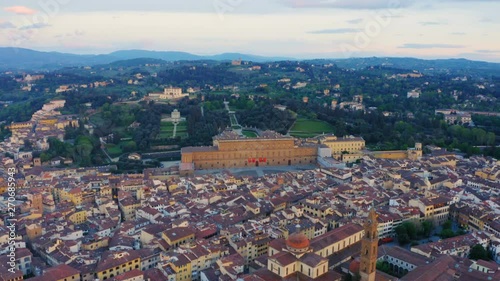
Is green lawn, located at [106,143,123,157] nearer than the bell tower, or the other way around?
the bell tower

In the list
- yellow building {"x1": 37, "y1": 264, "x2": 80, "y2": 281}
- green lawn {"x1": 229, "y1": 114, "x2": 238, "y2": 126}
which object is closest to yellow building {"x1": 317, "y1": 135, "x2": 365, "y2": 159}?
green lawn {"x1": 229, "y1": 114, "x2": 238, "y2": 126}

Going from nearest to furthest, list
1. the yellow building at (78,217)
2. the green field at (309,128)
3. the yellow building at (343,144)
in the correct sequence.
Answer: the yellow building at (78,217) → the yellow building at (343,144) → the green field at (309,128)

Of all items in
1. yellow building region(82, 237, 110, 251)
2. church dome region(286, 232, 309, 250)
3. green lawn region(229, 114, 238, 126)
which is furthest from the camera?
green lawn region(229, 114, 238, 126)

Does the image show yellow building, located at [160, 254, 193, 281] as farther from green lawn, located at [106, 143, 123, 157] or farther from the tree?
green lawn, located at [106, 143, 123, 157]

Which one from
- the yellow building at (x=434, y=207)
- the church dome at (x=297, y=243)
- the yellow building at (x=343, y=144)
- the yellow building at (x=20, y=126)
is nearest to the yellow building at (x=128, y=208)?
the church dome at (x=297, y=243)

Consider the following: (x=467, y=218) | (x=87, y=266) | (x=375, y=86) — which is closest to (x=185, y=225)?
(x=87, y=266)

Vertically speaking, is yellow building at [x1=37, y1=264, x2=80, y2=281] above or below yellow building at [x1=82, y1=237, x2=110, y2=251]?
above

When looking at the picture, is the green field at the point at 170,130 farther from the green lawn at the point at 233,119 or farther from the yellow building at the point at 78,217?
the yellow building at the point at 78,217
